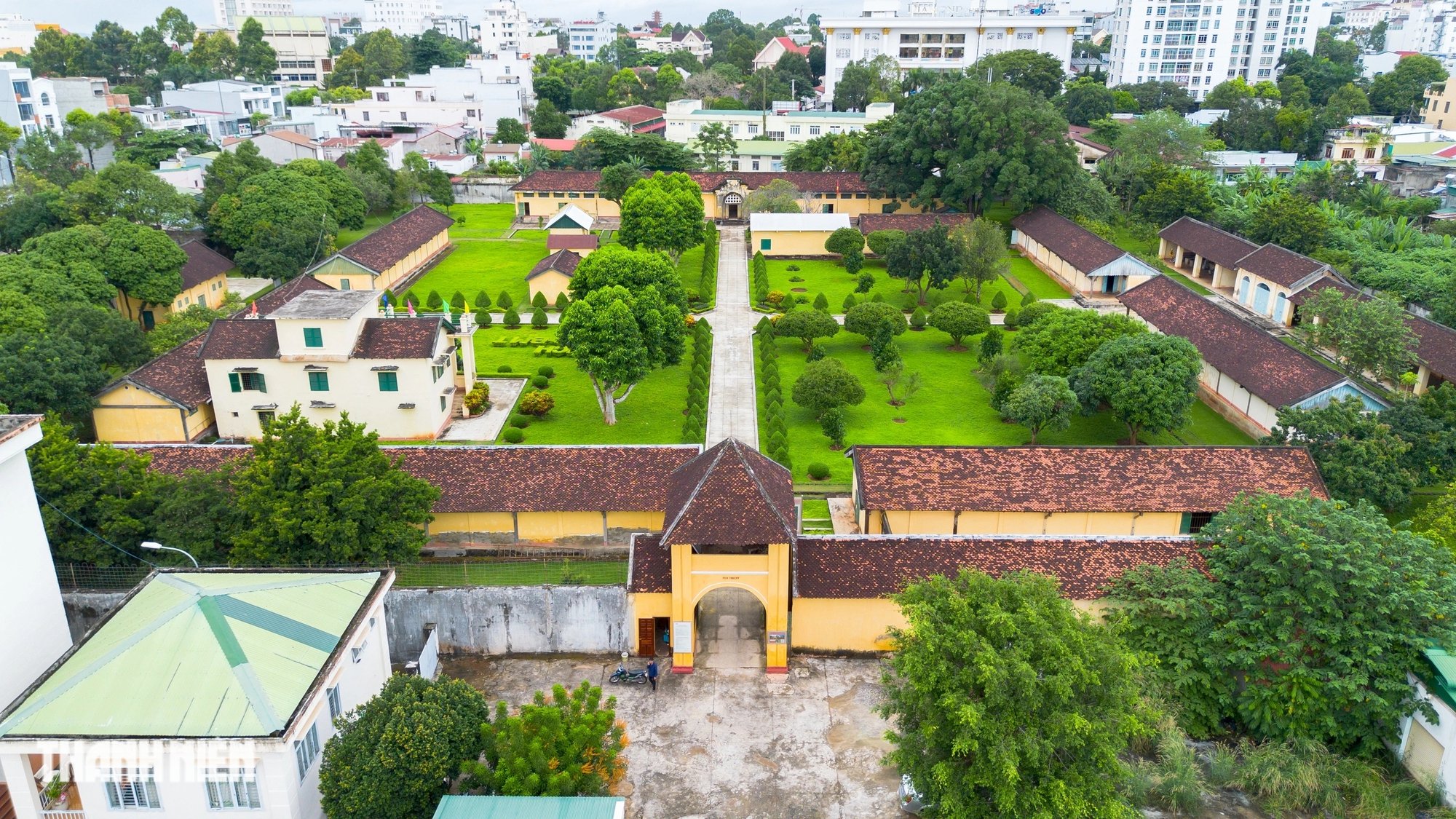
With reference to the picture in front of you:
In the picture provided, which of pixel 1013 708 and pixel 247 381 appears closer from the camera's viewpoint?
pixel 1013 708

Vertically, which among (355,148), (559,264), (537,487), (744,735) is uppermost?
(355,148)

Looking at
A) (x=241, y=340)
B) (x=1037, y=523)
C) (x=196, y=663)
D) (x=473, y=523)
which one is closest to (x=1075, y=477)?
(x=1037, y=523)

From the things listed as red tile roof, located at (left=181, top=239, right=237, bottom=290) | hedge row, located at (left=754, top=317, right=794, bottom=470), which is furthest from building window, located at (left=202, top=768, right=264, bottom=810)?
red tile roof, located at (left=181, top=239, right=237, bottom=290)

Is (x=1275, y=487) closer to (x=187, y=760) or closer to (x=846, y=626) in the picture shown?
(x=846, y=626)

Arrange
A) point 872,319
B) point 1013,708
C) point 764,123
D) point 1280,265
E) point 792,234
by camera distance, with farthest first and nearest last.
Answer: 1. point 764,123
2. point 792,234
3. point 1280,265
4. point 872,319
5. point 1013,708

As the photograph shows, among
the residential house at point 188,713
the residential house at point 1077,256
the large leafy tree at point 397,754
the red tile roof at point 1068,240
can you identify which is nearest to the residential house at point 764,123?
the red tile roof at point 1068,240

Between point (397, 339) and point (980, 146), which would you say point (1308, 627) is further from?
point (980, 146)
